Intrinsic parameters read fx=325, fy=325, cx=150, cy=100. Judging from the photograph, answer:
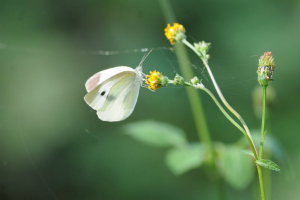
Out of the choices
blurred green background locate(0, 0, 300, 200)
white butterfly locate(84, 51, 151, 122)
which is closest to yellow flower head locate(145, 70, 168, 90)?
white butterfly locate(84, 51, 151, 122)

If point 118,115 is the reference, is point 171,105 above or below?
above

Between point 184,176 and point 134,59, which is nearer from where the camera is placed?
point 184,176

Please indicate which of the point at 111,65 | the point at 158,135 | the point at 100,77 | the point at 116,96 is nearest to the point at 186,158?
the point at 158,135

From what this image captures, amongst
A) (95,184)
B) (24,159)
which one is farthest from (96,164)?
(24,159)

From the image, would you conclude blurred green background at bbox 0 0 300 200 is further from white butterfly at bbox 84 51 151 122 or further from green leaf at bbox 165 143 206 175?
white butterfly at bbox 84 51 151 122

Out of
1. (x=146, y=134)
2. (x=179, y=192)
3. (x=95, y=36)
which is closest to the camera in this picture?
(x=146, y=134)

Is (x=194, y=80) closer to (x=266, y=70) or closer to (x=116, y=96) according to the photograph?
(x=266, y=70)

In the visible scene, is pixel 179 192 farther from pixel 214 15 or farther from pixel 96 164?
pixel 214 15
